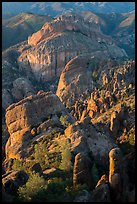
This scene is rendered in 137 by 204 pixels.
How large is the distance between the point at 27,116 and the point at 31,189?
131 feet

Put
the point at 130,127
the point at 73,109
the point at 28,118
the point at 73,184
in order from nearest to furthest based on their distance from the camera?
the point at 73,184, the point at 130,127, the point at 28,118, the point at 73,109

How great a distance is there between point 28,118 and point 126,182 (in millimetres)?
42384

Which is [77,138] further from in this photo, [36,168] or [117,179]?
[117,179]

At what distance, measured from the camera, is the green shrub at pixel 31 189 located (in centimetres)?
5031

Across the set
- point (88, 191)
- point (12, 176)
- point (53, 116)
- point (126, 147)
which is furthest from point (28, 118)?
point (88, 191)

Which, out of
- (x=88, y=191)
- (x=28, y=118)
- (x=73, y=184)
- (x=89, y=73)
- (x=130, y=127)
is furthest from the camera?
(x=89, y=73)

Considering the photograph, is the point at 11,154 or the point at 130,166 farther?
the point at 11,154

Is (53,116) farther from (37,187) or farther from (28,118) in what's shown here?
(37,187)

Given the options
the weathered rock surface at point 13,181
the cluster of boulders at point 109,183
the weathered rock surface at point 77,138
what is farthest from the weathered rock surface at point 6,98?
the cluster of boulders at point 109,183

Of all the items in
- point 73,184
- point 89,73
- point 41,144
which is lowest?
point 89,73

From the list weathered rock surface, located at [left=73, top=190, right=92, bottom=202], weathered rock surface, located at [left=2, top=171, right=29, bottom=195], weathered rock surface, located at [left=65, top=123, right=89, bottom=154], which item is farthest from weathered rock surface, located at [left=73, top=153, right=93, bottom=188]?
weathered rock surface, located at [left=65, top=123, right=89, bottom=154]

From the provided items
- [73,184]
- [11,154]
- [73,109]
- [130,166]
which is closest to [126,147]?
[130,166]

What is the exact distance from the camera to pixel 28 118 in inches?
3538

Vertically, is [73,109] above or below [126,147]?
below
